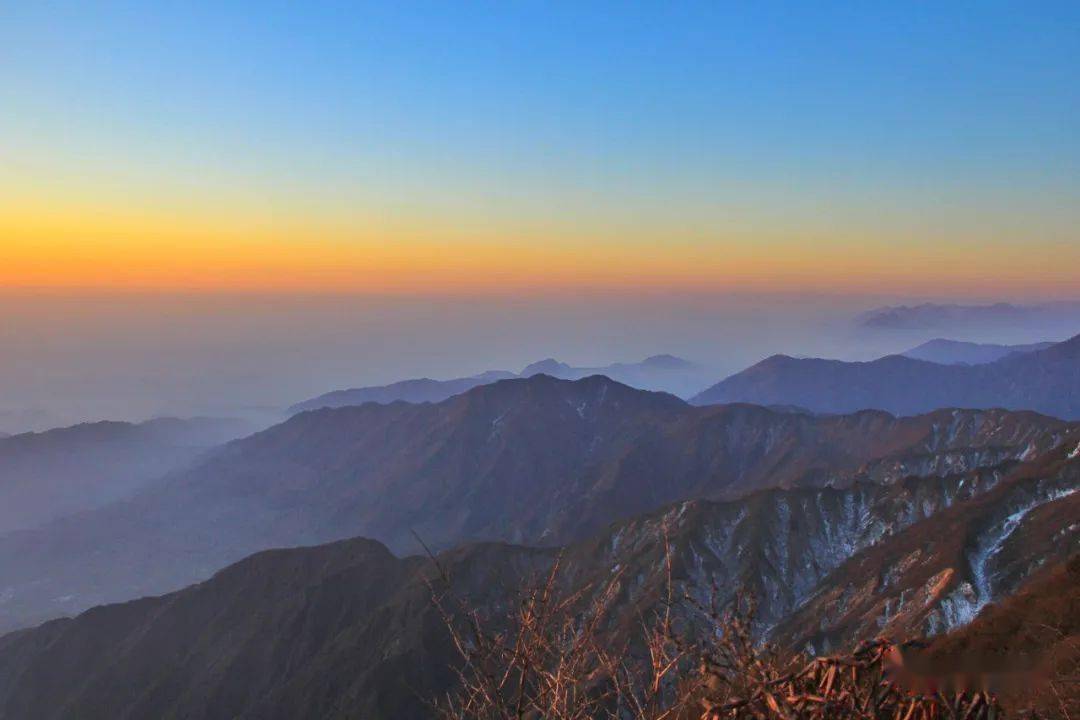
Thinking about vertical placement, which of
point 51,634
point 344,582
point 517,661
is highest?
point 517,661

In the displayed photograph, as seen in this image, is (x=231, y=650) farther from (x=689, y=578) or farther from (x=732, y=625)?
(x=732, y=625)

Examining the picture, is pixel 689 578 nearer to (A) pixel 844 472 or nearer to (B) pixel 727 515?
(B) pixel 727 515

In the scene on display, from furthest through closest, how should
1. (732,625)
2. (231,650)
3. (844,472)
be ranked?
(844,472)
(231,650)
(732,625)

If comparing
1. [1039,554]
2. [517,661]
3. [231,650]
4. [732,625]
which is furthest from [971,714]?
[231,650]

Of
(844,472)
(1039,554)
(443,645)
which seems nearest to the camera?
(1039,554)

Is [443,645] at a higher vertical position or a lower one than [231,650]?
higher

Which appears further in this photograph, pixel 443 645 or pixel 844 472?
pixel 844 472
